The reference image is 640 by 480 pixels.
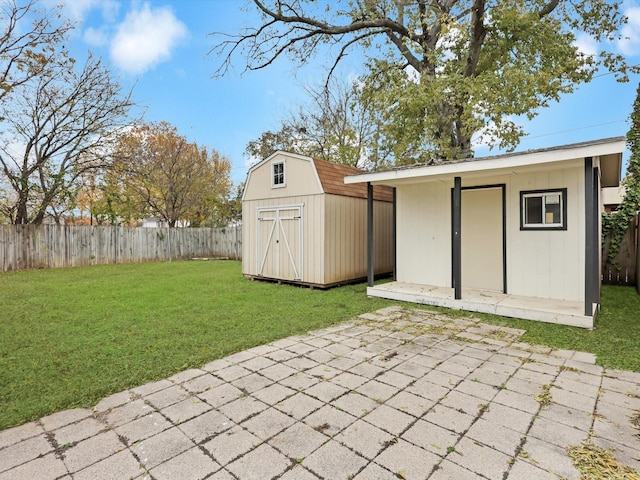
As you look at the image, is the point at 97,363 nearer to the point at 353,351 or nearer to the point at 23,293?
the point at 353,351

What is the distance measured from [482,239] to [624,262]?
4360mm

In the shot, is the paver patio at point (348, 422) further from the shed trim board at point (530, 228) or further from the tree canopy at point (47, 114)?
the tree canopy at point (47, 114)

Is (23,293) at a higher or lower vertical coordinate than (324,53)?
lower

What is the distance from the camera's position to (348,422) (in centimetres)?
215

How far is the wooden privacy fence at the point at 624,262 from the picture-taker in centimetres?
760

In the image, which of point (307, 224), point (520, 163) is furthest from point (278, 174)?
point (520, 163)

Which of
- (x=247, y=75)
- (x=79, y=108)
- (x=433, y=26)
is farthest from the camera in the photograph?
(x=79, y=108)

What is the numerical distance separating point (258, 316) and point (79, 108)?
37.5 ft

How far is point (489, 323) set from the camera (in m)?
4.56

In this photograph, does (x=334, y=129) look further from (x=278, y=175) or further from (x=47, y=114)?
(x=47, y=114)

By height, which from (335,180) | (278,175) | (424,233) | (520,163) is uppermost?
(278,175)

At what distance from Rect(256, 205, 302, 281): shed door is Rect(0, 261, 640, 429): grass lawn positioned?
525mm

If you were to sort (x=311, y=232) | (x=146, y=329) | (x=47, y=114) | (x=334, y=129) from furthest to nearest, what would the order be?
(x=334, y=129)
(x=47, y=114)
(x=311, y=232)
(x=146, y=329)

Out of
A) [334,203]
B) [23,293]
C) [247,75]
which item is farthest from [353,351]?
[247,75]
